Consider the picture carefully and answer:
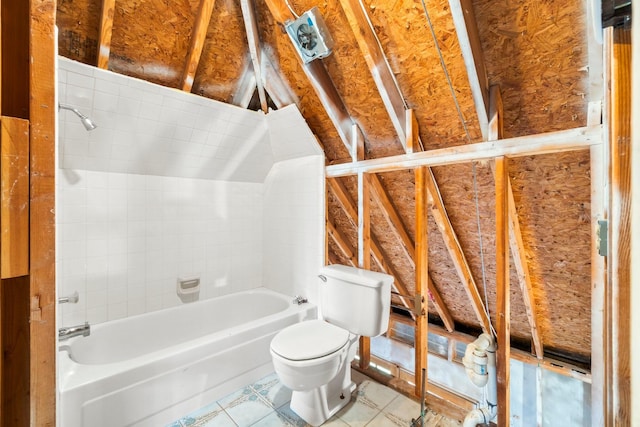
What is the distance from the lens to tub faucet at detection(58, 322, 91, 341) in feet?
6.07

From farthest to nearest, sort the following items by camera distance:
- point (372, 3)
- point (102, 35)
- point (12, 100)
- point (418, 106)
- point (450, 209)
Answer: point (450, 209) < point (418, 106) < point (102, 35) < point (372, 3) < point (12, 100)

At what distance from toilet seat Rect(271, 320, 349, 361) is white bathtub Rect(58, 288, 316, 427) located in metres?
0.41

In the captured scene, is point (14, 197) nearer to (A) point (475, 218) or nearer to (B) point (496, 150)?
(B) point (496, 150)

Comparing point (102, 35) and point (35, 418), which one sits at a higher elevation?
point (102, 35)

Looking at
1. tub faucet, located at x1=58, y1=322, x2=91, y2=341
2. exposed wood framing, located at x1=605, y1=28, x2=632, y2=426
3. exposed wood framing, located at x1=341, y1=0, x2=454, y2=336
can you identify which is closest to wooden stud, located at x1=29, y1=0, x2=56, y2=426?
exposed wood framing, located at x1=605, y1=28, x2=632, y2=426

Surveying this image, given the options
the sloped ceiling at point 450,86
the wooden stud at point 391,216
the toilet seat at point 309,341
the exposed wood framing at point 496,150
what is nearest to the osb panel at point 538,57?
the sloped ceiling at point 450,86

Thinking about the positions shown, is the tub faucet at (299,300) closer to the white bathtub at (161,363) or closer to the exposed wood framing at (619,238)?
the white bathtub at (161,363)

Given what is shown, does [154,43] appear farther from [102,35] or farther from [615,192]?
[615,192]

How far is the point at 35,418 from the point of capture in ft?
1.55

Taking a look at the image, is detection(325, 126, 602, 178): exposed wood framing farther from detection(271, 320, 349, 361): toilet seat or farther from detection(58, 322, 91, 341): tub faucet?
detection(58, 322, 91, 341): tub faucet

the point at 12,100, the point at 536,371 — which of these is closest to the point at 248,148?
the point at 12,100

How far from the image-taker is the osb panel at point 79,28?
67.9 inches

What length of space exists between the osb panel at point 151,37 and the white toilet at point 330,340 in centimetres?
200

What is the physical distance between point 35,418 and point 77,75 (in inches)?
79.9
